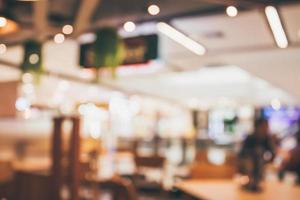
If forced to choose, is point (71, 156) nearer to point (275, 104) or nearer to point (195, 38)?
point (195, 38)

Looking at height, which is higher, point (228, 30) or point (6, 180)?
point (228, 30)

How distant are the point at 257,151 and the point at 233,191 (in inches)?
12.7

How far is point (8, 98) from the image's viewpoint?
6.38 metres

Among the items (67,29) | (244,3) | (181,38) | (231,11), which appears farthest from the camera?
(181,38)

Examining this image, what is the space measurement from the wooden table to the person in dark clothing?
0.11 metres

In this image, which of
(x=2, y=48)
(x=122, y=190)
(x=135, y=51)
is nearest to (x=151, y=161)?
(x=135, y=51)

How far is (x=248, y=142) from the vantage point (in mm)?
2783

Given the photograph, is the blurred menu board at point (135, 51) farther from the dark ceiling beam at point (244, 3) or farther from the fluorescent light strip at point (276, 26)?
the fluorescent light strip at point (276, 26)

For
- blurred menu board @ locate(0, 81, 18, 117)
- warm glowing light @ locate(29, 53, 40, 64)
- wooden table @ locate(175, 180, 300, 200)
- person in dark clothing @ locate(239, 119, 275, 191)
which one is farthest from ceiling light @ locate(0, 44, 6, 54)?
person in dark clothing @ locate(239, 119, 275, 191)

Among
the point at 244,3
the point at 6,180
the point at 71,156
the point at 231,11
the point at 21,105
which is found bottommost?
the point at 6,180

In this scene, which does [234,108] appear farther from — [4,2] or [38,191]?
[38,191]

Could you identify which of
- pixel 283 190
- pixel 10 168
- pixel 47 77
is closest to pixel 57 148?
pixel 10 168

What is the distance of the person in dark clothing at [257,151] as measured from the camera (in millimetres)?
2725

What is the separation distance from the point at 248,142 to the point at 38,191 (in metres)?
1.50
